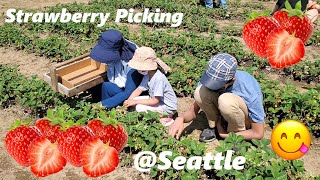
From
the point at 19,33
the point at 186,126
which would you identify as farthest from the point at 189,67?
the point at 19,33

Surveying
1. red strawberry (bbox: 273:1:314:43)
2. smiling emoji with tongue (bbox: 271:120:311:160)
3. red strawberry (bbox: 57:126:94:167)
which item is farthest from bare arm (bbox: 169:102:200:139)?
red strawberry (bbox: 273:1:314:43)

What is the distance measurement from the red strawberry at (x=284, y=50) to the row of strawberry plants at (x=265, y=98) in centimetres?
367

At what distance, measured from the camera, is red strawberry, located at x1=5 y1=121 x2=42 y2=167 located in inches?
83.2

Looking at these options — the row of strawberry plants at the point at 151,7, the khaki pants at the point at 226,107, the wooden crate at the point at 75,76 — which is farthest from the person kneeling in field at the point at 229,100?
the row of strawberry plants at the point at 151,7

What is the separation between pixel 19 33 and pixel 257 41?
7.30 m

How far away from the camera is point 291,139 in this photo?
1.65 metres

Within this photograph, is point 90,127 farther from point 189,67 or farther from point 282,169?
point 189,67

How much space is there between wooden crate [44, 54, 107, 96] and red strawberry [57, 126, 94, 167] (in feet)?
9.47

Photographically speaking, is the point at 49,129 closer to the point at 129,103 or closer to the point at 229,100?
the point at 229,100

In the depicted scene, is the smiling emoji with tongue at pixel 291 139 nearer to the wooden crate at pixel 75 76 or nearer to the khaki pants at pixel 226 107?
the khaki pants at pixel 226 107

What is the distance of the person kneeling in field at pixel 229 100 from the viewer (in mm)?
3646

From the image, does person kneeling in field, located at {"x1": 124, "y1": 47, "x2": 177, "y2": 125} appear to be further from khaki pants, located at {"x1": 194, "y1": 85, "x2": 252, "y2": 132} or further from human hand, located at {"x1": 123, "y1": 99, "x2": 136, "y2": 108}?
khaki pants, located at {"x1": 194, "y1": 85, "x2": 252, "y2": 132}

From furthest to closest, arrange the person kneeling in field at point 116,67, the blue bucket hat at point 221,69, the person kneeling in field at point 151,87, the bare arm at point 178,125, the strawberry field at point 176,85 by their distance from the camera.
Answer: the person kneeling in field at point 116,67
the person kneeling in field at point 151,87
the bare arm at point 178,125
the strawberry field at point 176,85
the blue bucket hat at point 221,69

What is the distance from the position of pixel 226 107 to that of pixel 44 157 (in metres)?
2.42
